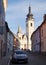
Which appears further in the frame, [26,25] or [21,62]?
[26,25]

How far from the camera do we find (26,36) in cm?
16738

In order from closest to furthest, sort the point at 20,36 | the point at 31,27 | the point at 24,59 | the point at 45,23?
the point at 24,59 → the point at 45,23 → the point at 31,27 → the point at 20,36

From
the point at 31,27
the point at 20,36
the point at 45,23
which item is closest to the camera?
the point at 45,23

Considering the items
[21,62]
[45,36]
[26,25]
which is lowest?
[21,62]

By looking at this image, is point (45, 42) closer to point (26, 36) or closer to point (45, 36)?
point (45, 36)

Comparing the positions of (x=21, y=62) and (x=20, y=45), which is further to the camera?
(x=20, y=45)

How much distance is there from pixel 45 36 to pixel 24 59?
2777cm

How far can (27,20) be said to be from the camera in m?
166

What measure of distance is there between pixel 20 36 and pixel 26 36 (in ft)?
41.6

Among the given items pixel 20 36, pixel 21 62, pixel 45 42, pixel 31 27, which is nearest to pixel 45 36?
pixel 45 42

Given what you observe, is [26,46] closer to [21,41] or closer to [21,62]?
[21,41]

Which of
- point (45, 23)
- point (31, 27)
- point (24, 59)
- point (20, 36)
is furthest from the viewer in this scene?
point (20, 36)

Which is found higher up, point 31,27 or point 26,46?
point 31,27

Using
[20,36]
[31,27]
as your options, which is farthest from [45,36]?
[20,36]
